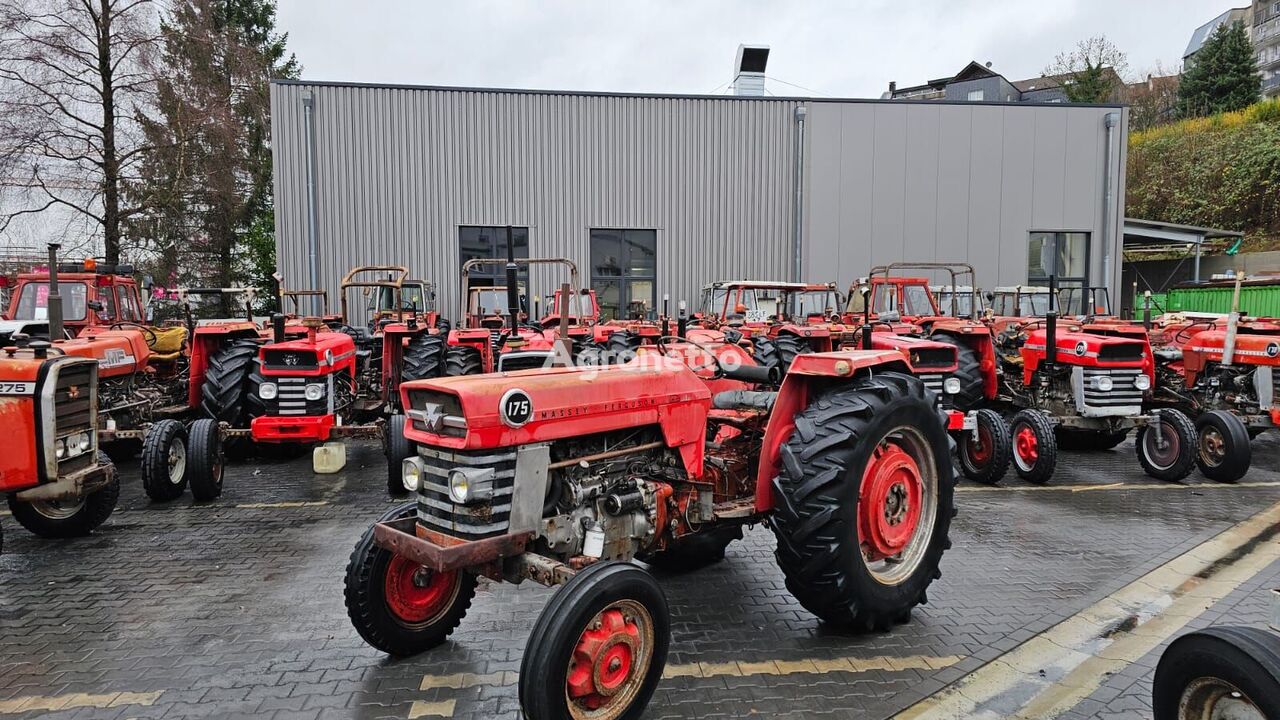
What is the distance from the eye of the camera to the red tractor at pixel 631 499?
276cm

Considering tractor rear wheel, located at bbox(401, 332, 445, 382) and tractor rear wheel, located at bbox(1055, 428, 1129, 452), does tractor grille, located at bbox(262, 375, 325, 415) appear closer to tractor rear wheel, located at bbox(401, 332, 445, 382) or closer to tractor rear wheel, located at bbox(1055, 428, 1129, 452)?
tractor rear wheel, located at bbox(401, 332, 445, 382)

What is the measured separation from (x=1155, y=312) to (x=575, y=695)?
23.7 metres

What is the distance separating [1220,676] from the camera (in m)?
2.32

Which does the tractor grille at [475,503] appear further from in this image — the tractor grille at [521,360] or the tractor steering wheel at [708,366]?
the tractor steering wheel at [708,366]

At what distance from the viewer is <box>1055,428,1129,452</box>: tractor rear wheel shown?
893 centimetres

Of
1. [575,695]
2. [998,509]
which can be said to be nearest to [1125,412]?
[998,509]

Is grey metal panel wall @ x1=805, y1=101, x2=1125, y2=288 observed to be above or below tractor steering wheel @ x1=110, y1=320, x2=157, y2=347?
above

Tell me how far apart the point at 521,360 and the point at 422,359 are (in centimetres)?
536

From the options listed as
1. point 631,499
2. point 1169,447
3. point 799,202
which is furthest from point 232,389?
point 799,202

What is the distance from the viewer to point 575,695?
2.66 metres

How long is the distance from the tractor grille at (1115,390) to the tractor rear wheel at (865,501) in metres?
4.78

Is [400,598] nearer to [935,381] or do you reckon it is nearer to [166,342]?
[935,381]

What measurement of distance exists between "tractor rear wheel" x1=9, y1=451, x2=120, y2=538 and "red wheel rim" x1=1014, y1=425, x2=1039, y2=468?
7528mm

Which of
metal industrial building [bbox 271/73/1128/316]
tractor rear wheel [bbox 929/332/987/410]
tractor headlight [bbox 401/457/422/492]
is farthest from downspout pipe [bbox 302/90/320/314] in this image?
tractor headlight [bbox 401/457/422/492]
